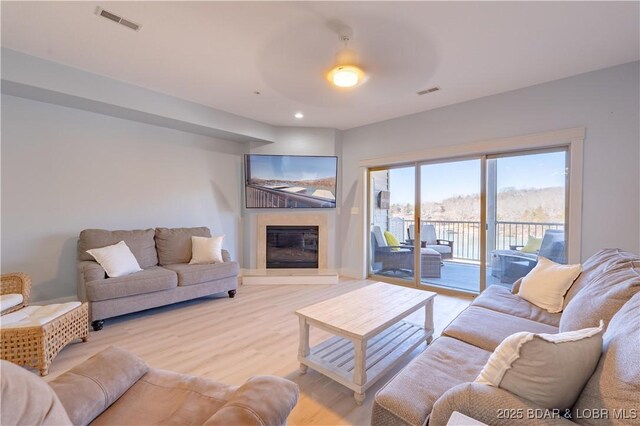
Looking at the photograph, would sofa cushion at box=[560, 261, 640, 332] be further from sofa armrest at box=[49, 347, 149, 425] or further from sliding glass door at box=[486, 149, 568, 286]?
sofa armrest at box=[49, 347, 149, 425]

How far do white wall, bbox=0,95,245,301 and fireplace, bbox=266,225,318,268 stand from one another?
4.16 ft

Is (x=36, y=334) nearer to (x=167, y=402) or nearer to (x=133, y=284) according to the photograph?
(x=133, y=284)

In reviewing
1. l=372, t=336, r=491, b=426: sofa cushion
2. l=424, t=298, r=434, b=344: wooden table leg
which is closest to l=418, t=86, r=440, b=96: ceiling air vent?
l=424, t=298, r=434, b=344: wooden table leg

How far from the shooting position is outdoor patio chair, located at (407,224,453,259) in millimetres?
4328

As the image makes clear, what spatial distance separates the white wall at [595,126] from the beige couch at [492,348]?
3.34ft

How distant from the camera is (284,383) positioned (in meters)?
→ 1.03

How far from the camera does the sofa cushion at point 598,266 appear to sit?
176 centimetres

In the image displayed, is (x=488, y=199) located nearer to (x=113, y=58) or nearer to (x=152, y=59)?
(x=152, y=59)

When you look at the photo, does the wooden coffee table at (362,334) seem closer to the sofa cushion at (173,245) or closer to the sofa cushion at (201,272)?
the sofa cushion at (201,272)

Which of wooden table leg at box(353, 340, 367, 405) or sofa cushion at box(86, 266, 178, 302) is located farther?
sofa cushion at box(86, 266, 178, 302)

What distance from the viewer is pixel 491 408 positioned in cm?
88

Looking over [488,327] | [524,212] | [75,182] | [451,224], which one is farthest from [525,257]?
[75,182]

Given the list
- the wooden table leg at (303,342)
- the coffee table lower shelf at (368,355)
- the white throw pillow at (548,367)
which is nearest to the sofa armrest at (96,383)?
the wooden table leg at (303,342)

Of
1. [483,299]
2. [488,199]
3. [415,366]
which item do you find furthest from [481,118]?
[415,366]
